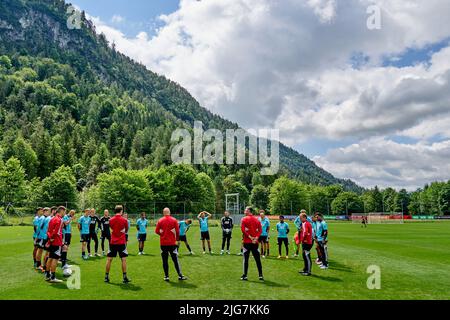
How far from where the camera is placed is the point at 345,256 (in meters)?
20.2

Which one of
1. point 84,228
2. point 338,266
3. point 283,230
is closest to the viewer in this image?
point 338,266

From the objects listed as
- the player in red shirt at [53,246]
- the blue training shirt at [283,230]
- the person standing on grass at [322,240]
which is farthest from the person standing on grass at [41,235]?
the person standing on grass at [322,240]

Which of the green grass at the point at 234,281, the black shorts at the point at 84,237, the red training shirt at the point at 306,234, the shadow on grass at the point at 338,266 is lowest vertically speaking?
the shadow on grass at the point at 338,266

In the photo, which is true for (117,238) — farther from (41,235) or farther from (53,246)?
(41,235)

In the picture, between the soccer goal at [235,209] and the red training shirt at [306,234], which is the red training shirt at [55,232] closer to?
the red training shirt at [306,234]

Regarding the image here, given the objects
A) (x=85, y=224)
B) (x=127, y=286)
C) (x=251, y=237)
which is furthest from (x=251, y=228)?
(x=85, y=224)

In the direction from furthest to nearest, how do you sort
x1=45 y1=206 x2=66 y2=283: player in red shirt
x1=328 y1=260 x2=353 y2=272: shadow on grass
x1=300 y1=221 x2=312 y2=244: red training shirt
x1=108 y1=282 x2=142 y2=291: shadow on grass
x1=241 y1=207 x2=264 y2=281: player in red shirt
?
1. x1=328 y1=260 x2=353 y2=272: shadow on grass
2. x1=300 y1=221 x2=312 y2=244: red training shirt
3. x1=241 y1=207 x2=264 y2=281: player in red shirt
4. x1=45 y1=206 x2=66 y2=283: player in red shirt
5. x1=108 y1=282 x2=142 y2=291: shadow on grass

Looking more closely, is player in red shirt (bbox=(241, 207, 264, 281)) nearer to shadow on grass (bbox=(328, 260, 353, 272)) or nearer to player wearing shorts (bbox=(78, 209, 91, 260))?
shadow on grass (bbox=(328, 260, 353, 272))

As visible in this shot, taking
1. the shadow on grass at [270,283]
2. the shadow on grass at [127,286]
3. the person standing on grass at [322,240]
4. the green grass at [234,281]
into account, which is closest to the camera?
the green grass at [234,281]

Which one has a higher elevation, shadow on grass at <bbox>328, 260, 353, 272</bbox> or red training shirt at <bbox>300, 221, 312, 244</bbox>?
red training shirt at <bbox>300, 221, 312, 244</bbox>

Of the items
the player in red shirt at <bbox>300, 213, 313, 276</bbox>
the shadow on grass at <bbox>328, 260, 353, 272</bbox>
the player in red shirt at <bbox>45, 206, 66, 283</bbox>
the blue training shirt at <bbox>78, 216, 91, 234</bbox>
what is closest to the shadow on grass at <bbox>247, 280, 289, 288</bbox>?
the player in red shirt at <bbox>300, 213, 313, 276</bbox>
